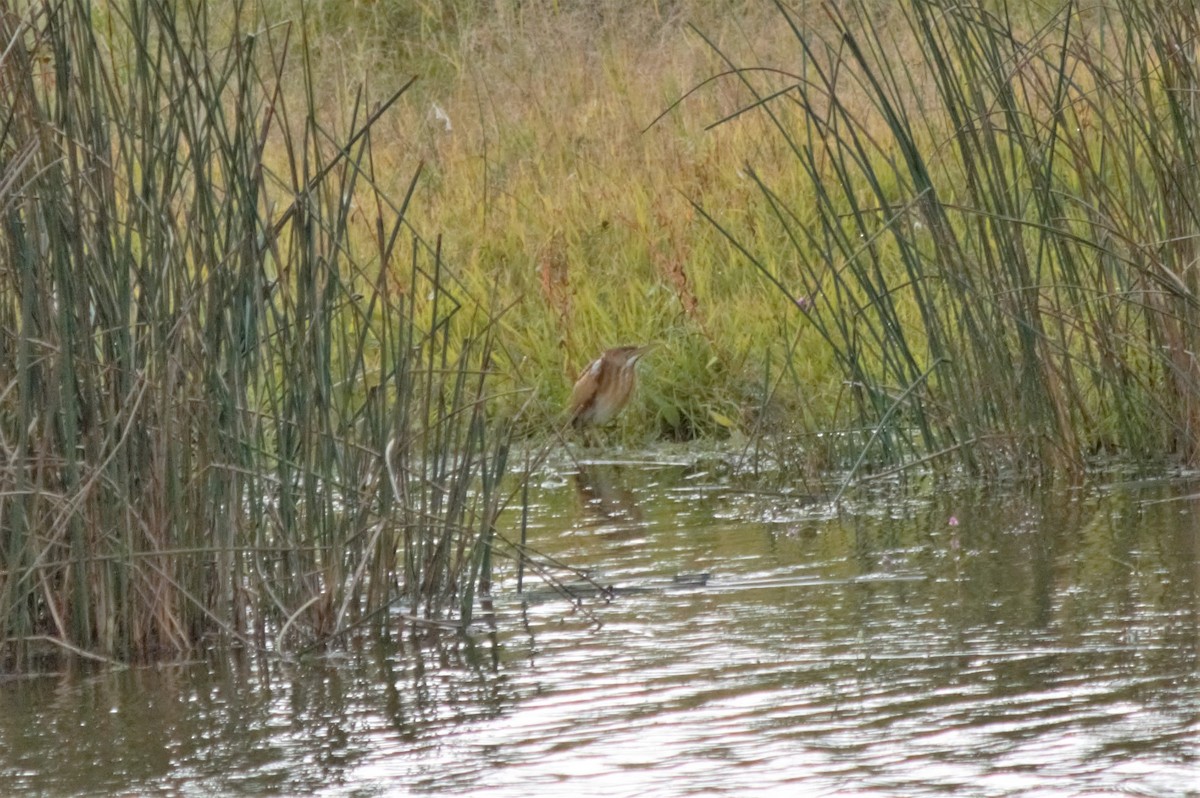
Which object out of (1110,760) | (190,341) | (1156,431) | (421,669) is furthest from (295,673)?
(1156,431)

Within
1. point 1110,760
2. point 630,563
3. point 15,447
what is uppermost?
point 15,447

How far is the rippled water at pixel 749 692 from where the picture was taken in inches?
91.4

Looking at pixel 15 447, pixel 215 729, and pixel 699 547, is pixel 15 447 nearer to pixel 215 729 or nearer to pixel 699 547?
pixel 215 729

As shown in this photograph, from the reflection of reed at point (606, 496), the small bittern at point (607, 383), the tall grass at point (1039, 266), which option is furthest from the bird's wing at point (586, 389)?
the tall grass at point (1039, 266)

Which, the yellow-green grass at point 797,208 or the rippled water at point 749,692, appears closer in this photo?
the rippled water at point 749,692

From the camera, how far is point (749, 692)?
2.70 m

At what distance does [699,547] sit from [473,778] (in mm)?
1758

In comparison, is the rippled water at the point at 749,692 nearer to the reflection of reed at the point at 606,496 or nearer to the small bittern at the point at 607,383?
the reflection of reed at the point at 606,496

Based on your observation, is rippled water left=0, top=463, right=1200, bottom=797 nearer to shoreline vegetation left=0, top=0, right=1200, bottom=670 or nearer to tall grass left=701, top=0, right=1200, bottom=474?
shoreline vegetation left=0, top=0, right=1200, bottom=670

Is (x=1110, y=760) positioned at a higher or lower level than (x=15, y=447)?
lower

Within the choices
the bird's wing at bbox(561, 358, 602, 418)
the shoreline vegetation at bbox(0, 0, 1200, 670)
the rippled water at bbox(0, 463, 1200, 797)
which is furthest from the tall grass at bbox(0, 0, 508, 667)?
the bird's wing at bbox(561, 358, 602, 418)

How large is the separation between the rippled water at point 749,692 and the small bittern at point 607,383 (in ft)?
5.76

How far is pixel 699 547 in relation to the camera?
4078mm

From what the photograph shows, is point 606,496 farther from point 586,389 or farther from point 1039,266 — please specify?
point 1039,266
